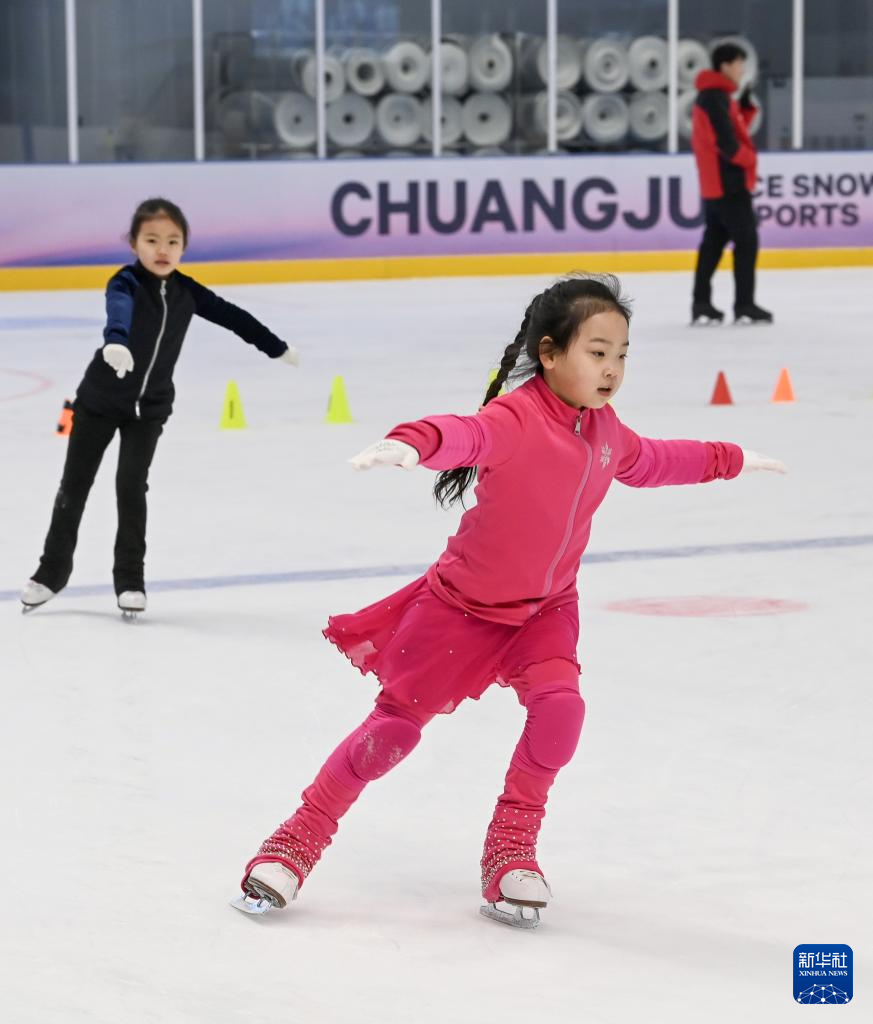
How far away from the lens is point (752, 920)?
10.5 ft

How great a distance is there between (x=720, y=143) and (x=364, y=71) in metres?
7.28

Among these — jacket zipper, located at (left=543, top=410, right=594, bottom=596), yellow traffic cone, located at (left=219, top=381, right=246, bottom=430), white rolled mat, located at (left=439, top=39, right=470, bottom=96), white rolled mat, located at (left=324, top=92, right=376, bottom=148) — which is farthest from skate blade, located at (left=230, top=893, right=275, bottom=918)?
white rolled mat, located at (left=439, top=39, right=470, bottom=96)

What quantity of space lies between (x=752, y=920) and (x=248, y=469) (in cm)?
541

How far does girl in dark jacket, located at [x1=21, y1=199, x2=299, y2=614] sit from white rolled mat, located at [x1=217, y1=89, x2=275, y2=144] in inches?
612

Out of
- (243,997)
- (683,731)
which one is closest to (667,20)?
(683,731)

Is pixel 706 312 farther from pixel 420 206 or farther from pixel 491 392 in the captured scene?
pixel 491 392

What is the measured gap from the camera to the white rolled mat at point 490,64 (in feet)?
72.2

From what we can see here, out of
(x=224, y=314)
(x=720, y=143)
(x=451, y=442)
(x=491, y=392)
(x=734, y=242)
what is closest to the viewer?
(x=451, y=442)

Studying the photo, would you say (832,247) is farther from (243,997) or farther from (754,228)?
(243,997)

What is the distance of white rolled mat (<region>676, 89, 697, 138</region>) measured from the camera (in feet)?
73.5

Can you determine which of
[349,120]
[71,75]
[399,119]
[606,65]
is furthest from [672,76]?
[71,75]

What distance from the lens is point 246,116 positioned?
69.3 ft

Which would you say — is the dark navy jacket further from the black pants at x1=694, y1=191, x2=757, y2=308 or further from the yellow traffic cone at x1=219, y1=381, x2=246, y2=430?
the black pants at x1=694, y1=191, x2=757, y2=308

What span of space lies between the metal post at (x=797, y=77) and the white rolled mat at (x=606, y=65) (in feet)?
6.47
